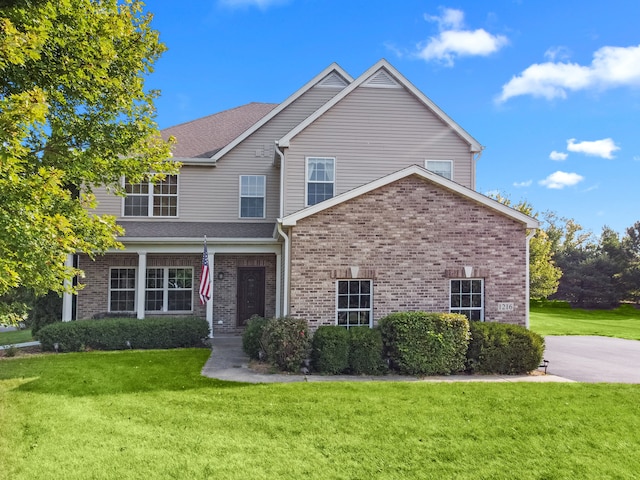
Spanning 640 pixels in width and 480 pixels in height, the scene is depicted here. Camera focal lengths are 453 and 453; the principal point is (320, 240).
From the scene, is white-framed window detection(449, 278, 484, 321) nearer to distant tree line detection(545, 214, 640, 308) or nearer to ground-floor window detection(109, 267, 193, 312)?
ground-floor window detection(109, 267, 193, 312)

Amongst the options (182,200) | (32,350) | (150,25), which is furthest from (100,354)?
(150,25)

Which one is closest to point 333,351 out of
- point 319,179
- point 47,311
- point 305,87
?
point 319,179

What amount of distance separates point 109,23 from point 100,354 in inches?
326

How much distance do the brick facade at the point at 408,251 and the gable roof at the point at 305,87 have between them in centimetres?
685

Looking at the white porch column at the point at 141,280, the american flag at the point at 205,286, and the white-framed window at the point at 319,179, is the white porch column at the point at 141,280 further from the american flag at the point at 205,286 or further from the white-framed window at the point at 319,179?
the white-framed window at the point at 319,179

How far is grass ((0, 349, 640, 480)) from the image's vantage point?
5434 millimetres

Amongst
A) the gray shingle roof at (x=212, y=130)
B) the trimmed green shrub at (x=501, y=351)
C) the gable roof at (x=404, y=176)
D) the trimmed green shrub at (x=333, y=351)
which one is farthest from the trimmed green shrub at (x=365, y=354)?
the gray shingle roof at (x=212, y=130)

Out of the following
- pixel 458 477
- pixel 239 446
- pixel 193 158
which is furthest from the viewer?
pixel 193 158

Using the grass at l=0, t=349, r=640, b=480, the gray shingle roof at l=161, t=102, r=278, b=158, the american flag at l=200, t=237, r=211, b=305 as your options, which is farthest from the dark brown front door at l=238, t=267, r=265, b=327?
the grass at l=0, t=349, r=640, b=480

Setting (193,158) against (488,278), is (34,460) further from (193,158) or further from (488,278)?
(193,158)

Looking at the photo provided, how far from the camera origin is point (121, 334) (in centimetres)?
1344

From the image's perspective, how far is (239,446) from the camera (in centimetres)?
599

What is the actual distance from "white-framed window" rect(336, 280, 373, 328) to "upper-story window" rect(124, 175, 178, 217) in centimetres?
829

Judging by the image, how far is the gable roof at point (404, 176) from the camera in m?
10.9
